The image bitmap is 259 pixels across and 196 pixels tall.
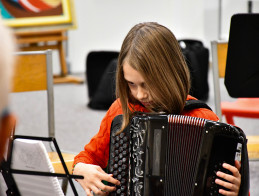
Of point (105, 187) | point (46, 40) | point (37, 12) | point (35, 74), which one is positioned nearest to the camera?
point (105, 187)

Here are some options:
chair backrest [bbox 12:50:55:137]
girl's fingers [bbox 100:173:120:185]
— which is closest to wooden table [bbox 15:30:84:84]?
chair backrest [bbox 12:50:55:137]

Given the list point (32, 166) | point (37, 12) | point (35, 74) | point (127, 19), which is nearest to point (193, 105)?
point (32, 166)

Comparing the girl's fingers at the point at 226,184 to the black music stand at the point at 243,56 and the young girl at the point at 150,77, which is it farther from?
the black music stand at the point at 243,56

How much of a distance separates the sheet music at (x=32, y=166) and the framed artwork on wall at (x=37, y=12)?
387cm

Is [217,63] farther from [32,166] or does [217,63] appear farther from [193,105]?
[32,166]

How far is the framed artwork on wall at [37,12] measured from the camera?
469 cm

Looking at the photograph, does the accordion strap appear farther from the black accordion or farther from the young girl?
the black accordion

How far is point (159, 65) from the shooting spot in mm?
1254

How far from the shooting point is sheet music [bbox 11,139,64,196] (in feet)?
3.33

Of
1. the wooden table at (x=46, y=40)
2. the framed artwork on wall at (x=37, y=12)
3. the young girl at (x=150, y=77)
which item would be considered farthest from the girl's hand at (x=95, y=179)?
the wooden table at (x=46, y=40)

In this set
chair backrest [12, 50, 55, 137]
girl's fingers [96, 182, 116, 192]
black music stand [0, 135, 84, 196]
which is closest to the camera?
black music stand [0, 135, 84, 196]

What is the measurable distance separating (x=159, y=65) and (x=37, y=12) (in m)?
3.80

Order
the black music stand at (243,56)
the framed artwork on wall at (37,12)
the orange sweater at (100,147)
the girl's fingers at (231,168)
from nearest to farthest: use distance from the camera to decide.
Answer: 1. the girl's fingers at (231,168)
2. the orange sweater at (100,147)
3. the black music stand at (243,56)
4. the framed artwork on wall at (37,12)

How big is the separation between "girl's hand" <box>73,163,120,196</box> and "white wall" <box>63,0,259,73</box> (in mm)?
4836
